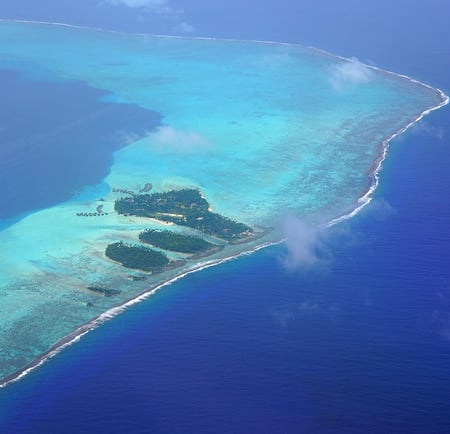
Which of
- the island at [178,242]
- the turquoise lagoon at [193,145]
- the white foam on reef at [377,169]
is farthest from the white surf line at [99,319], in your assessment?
the white foam on reef at [377,169]

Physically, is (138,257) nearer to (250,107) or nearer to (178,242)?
(178,242)

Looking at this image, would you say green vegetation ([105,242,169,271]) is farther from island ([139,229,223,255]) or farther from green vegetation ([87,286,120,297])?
green vegetation ([87,286,120,297])

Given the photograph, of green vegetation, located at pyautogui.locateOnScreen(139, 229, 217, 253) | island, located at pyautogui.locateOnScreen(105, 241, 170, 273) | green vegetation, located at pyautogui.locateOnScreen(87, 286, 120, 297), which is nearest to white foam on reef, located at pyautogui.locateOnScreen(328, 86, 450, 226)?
green vegetation, located at pyautogui.locateOnScreen(139, 229, 217, 253)

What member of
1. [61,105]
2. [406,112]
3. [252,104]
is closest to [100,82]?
[61,105]

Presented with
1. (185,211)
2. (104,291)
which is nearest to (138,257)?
(104,291)

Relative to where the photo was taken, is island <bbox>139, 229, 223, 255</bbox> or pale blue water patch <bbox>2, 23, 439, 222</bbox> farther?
pale blue water patch <bbox>2, 23, 439, 222</bbox>

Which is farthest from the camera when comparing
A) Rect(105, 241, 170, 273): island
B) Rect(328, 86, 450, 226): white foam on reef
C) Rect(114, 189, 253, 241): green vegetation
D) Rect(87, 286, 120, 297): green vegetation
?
Rect(328, 86, 450, 226): white foam on reef
